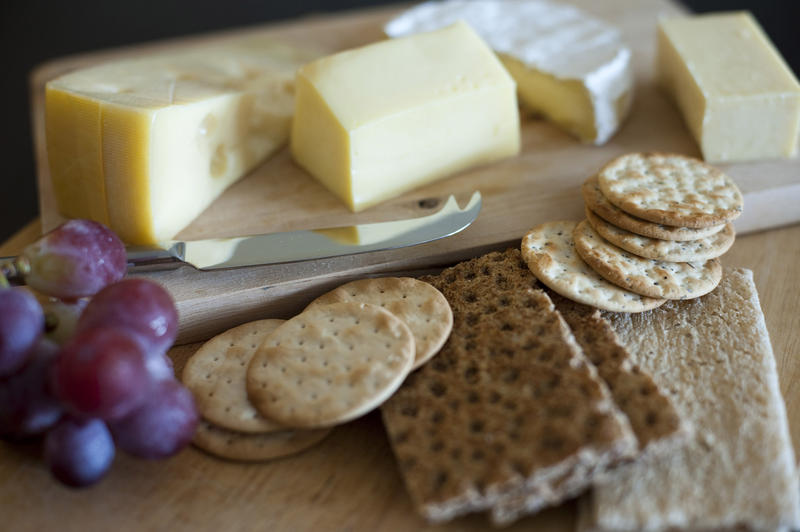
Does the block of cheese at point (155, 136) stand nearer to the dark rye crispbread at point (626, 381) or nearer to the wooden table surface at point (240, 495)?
the wooden table surface at point (240, 495)

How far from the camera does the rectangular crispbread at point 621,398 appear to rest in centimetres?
118

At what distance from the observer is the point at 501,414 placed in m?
1.25

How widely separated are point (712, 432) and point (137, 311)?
99cm

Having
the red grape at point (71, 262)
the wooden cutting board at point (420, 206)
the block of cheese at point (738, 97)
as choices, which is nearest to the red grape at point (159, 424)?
the red grape at point (71, 262)

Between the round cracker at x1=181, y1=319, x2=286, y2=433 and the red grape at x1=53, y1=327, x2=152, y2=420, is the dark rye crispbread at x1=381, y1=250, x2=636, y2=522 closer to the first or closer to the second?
the round cracker at x1=181, y1=319, x2=286, y2=433

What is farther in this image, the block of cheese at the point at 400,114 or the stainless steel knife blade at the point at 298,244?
the block of cheese at the point at 400,114

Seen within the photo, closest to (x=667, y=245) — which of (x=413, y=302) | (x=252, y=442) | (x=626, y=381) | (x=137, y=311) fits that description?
(x=626, y=381)

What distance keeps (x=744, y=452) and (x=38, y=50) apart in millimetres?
3957

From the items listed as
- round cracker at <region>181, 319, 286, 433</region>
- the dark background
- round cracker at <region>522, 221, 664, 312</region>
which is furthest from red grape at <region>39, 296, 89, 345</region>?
the dark background

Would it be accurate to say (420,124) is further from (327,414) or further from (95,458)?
(95,458)

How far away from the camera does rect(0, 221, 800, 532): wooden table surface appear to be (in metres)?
1.26

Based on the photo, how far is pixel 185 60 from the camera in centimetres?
205

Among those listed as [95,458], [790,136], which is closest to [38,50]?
[95,458]

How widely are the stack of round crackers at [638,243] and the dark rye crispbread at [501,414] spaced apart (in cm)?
12
